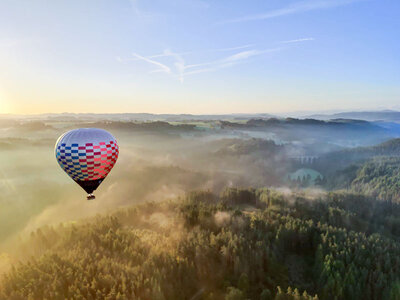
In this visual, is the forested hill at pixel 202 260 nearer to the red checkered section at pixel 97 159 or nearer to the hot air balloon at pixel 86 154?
the hot air balloon at pixel 86 154

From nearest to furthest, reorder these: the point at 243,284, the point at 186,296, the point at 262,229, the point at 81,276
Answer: the point at 81,276 < the point at 186,296 < the point at 243,284 < the point at 262,229

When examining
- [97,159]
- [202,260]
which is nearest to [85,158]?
[97,159]

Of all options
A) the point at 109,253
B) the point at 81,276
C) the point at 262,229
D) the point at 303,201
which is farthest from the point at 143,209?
the point at 303,201

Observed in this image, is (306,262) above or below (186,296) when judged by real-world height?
below

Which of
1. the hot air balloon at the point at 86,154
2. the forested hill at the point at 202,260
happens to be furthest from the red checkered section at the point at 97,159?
the forested hill at the point at 202,260

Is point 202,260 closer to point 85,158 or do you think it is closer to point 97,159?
point 97,159

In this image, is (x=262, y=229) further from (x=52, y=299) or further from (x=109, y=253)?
(x=52, y=299)
